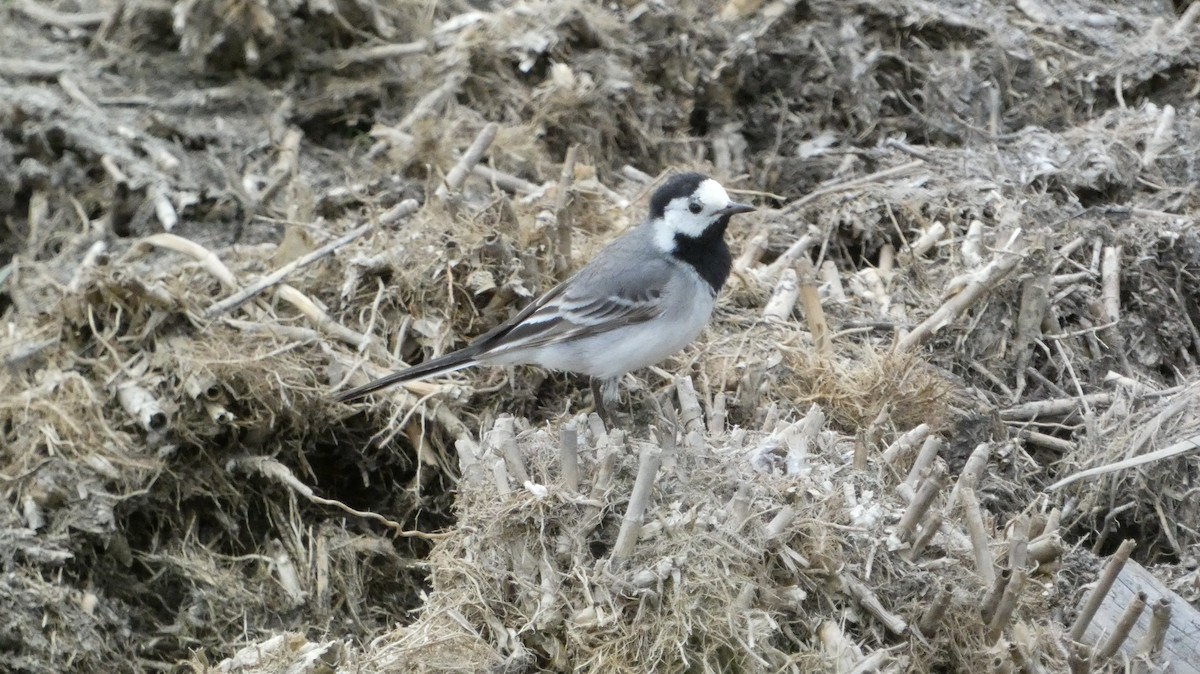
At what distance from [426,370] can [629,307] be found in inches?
31.1

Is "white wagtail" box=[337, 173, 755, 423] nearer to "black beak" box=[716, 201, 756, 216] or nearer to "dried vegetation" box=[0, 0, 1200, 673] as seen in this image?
"black beak" box=[716, 201, 756, 216]

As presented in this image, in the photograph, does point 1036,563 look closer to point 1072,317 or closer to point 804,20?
point 1072,317

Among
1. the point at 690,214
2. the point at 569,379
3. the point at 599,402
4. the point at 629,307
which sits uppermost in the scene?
the point at 690,214

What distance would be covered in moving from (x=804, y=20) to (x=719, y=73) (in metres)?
0.60

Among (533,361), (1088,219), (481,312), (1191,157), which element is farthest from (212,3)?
(1191,157)

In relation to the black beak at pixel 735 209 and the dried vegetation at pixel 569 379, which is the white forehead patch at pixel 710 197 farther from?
the dried vegetation at pixel 569 379

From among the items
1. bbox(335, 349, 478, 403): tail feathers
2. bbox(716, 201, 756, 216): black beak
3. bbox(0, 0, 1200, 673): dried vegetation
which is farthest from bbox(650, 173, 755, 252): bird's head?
bbox(335, 349, 478, 403): tail feathers

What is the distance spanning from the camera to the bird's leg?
16.2 feet

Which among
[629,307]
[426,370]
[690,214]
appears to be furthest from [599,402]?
[690,214]

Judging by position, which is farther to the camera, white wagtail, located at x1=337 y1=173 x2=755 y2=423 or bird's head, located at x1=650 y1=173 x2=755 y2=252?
bird's head, located at x1=650 y1=173 x2=755 y2=252

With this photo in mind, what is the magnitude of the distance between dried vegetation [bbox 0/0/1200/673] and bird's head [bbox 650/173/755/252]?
563 mm

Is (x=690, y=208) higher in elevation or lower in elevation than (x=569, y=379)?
higher

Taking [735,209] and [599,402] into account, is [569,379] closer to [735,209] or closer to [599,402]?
[599,402]

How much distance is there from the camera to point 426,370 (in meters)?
4.68
